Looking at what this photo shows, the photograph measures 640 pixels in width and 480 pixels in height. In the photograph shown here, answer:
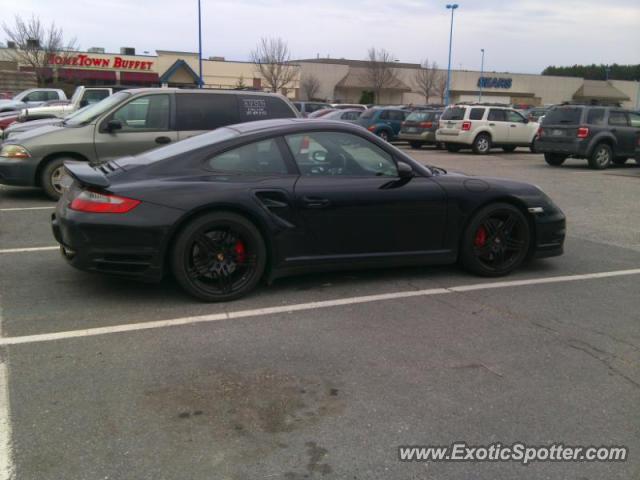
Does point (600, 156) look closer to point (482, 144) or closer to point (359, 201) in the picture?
point (482, 144)

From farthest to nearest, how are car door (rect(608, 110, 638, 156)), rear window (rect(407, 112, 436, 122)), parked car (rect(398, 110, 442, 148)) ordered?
rear window (rect(407, 112, 436, 122))
parked car (rect(398, 110, 442, 148))
car door (rect(608, 110, 638, 156))

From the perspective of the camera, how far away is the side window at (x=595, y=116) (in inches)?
650

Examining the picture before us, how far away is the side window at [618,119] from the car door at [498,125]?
15.6 ft

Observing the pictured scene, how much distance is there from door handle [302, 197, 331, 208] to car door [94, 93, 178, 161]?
4661 mm

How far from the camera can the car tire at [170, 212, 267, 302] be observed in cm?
473

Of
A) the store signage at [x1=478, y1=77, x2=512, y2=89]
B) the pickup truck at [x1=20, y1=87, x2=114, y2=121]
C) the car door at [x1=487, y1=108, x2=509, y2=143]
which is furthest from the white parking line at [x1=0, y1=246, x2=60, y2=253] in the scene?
the store signage at [x1=478, y1=77, x2=512, y2=89]

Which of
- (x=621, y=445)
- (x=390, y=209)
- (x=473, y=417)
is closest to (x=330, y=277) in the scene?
(x=390, y=209)

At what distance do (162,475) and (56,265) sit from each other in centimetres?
372

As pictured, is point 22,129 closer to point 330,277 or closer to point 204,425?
point 330,277

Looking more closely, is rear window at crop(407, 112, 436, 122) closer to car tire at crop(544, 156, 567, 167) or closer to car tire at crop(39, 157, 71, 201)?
car tire at crop(544, 156, 567, 167)

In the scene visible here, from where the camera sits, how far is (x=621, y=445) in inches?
119

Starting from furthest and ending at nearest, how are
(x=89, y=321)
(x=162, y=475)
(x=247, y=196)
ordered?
1. (x=247, y=196)
2. (x=89, y=321)
3. (x=162, y=475)

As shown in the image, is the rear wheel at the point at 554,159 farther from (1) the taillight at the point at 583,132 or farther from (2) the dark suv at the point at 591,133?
(1) the taillight at the point at 583,132

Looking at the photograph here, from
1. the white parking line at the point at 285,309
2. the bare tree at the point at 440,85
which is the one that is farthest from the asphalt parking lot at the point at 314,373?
the bare tree at the point at 440,85
